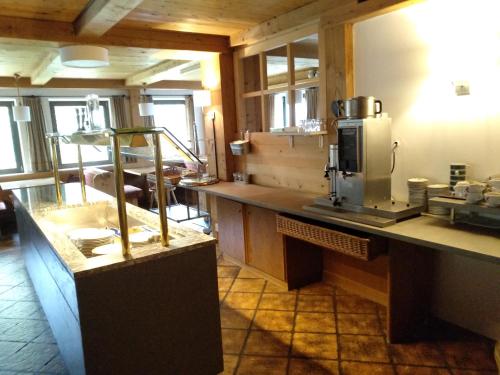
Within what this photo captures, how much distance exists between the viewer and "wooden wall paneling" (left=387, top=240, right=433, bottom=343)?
228 cm

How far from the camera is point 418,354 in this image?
7.20 ft

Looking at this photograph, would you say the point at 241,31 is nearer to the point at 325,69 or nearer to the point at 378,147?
the point at 325,69

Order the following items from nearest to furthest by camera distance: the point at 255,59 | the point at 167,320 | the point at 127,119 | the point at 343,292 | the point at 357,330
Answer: the point at 167,320 < the point at 357,330 < the point at 343,292 < the point at 255,59 < the point at 127,119

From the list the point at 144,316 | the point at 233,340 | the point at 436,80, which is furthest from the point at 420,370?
the point at 436,80

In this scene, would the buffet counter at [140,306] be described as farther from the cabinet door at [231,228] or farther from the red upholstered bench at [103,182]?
the red upholstered bench at [103,182]

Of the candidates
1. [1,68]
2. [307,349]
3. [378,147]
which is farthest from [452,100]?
[1,68]

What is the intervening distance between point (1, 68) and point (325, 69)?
13.8ft

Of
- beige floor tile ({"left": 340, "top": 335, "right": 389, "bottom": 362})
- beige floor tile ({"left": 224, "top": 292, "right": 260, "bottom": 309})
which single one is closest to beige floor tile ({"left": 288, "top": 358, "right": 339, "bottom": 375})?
beige floor tile ({"left": 340, "top": 335, "right": 389, "bottom": 362})

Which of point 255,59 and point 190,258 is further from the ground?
point 255,59

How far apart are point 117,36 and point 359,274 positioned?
2792 mm

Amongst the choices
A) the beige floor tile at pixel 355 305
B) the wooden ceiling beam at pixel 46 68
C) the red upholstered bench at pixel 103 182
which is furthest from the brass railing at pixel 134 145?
the red upholstered bench at pixel 103 182

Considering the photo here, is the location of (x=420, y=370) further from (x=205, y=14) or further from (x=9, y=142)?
(x=9, y=142)

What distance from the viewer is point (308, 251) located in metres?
3.17

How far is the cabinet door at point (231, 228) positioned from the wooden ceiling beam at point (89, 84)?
395 centimetres
